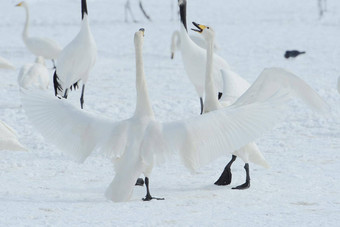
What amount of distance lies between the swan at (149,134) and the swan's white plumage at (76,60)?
4.37 m

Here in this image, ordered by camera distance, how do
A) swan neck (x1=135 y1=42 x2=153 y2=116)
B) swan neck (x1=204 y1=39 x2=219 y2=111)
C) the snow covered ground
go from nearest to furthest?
the snow covered ground
swan neck (x1=135 y1=42 x2=153 y2=116)
swan neck (x1=204 y1=39 x2=219 y2=111)

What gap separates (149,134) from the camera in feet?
17.8

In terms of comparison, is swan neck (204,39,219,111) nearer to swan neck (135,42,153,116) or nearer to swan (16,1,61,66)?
swan neck (135,42,153,116)

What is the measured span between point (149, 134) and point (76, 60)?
4867 millimetres

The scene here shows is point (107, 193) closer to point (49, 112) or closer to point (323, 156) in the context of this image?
point (49, 112)

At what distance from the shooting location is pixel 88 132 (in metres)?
5.61

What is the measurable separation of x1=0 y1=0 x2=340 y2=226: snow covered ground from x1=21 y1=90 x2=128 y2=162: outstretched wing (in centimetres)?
38

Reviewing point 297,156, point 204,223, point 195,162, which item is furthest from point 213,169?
point 204,223

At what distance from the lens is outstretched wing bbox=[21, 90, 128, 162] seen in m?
5.49

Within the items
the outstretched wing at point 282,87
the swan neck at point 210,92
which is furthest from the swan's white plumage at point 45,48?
the outstretched wing at point 282,87

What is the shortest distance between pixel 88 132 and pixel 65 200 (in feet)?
1.68

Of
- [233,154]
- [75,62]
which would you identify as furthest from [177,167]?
[75,62]

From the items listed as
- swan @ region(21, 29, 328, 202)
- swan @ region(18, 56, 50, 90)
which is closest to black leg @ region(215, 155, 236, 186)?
swan @ region(21, 29, 328, 202)

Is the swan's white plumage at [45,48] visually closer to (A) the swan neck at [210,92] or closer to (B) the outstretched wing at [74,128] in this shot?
(A) the swan neck at [210,92]
